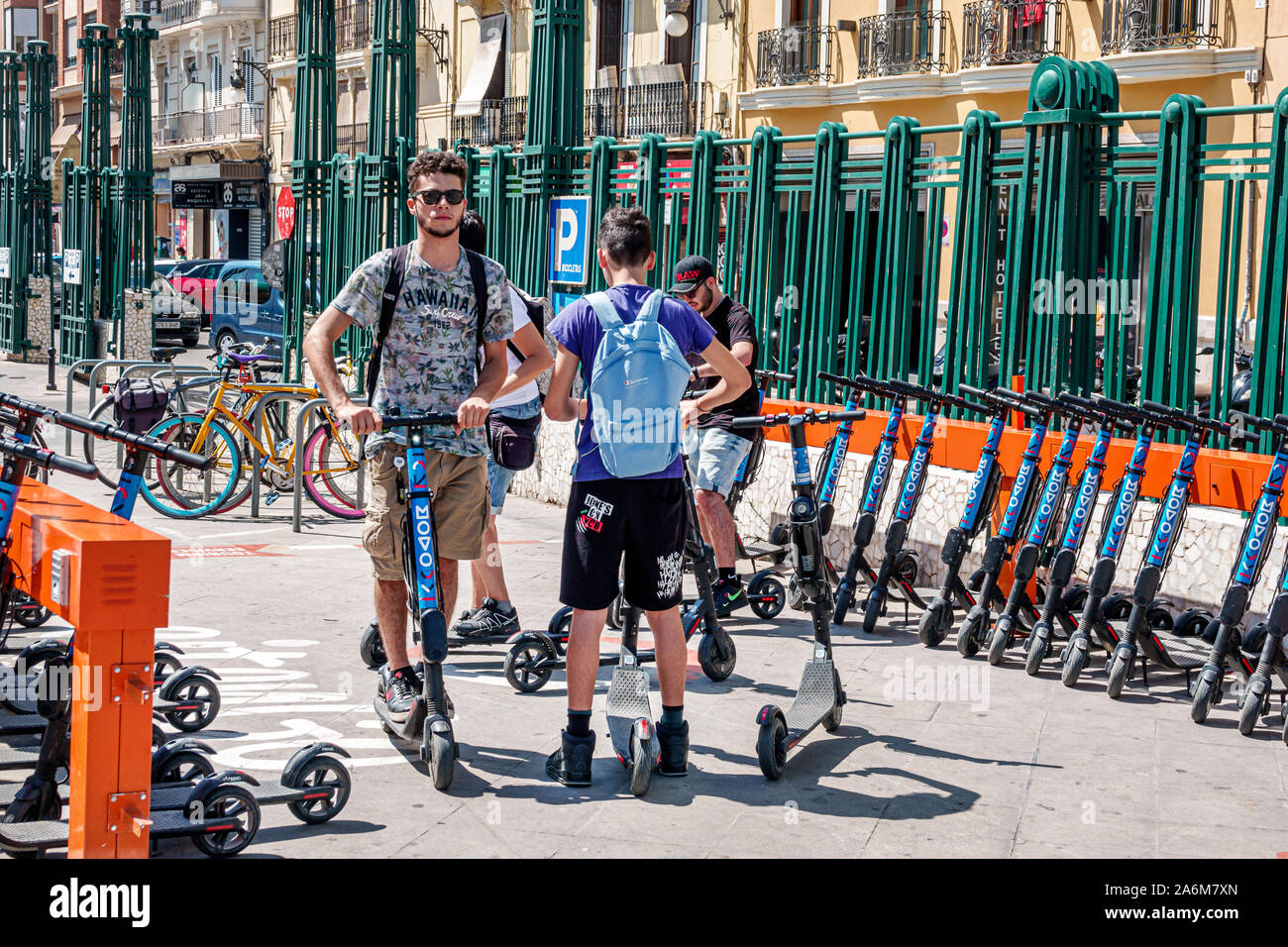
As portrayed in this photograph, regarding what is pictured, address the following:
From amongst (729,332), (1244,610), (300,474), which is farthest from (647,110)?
(1244,610)

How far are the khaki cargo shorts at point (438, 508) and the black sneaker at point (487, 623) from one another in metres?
1.56

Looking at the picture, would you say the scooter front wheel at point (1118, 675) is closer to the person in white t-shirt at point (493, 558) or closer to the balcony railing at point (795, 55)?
the person in white t-shirt at point (493, 558)

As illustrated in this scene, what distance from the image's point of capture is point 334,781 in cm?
483

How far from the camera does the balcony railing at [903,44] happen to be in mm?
26547

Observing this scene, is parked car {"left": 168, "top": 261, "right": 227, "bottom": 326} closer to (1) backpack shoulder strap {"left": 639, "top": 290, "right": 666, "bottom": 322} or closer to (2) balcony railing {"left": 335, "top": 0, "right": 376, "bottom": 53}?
(2) balcony railing {"left": 335, "top": 0, "right": 376, "bottom": 53}

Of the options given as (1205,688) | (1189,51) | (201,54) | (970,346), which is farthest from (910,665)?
(201,54)

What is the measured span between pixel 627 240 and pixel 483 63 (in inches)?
1267

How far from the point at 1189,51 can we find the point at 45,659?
2081 cm

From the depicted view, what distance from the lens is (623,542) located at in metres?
5.25

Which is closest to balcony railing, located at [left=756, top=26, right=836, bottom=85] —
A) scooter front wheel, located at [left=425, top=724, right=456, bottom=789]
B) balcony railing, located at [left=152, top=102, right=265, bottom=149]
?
balcony railing, located at [left=152, top=102, right=265, bottom=149]

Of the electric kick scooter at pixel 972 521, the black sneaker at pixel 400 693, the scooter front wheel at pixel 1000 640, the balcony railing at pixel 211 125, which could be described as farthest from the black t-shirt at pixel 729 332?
the balcony railing at pixel 211 125

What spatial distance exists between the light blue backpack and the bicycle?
5.52 metres

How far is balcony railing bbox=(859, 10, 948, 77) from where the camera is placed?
2655 centimetres
